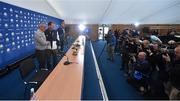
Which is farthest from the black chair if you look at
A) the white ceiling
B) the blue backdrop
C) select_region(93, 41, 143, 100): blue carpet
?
the white ceiling

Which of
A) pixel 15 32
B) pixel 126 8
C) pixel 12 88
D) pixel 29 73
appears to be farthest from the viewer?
pixel 126 8

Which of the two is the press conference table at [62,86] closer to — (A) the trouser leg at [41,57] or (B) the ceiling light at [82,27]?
(A) the trouser leg at [41,57]

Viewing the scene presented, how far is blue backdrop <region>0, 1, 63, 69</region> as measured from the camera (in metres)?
4.60

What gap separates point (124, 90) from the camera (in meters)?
4.48

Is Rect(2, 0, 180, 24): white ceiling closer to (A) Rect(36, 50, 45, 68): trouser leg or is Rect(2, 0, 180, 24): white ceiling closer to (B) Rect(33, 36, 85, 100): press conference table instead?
(A) Rect(36, 50, 45, 68): trouser leg

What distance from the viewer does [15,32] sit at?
544 cm

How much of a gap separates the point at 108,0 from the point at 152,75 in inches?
287

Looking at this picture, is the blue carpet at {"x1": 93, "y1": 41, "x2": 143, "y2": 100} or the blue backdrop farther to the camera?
the blue backdrop

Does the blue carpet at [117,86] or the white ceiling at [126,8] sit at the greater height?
the white ceiling at [126,8]

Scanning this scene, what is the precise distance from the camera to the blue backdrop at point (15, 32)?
4.60m

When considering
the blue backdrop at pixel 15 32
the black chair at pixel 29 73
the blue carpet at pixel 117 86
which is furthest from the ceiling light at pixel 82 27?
the black chair at pixel 29 73

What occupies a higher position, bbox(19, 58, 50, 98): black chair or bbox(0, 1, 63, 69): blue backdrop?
bbox(0, 1, 63, 69): blue backdrop

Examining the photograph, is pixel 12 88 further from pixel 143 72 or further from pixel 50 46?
pixel 143 72

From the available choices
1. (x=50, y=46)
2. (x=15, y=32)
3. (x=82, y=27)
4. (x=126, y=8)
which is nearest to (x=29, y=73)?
(x=50, y=46)
